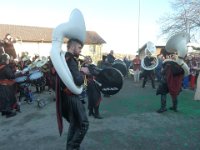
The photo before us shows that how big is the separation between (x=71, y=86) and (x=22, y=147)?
6.56 ft

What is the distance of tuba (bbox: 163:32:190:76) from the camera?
26.0 ft

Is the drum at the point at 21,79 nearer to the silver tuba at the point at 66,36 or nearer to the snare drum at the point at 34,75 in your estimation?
the snare drum at the point at 34,75

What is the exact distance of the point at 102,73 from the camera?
6.05 meters

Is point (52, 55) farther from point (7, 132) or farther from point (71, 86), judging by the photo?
point (7, 132)

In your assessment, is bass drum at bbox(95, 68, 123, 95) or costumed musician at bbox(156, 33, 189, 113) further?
costumed musician at bbox(156, 33, 189, 113)

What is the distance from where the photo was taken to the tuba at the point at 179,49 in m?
7.92

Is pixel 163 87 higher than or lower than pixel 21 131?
higher

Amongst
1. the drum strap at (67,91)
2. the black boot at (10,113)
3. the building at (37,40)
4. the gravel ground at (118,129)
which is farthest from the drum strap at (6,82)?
the building at (37,40)

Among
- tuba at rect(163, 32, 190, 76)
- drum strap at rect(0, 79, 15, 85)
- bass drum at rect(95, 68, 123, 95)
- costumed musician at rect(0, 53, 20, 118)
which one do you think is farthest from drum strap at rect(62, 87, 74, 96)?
tuba at rect(163, 32, 190, 76)

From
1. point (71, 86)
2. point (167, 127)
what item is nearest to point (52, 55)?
point (71, 86)

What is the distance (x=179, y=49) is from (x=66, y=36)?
460 cm

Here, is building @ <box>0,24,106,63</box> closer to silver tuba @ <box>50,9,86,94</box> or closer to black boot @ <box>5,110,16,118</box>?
black boot @ <box>5,110,16,118</box>

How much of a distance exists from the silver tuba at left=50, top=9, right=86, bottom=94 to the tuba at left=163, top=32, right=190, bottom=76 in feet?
14.1

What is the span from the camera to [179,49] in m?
7.95
